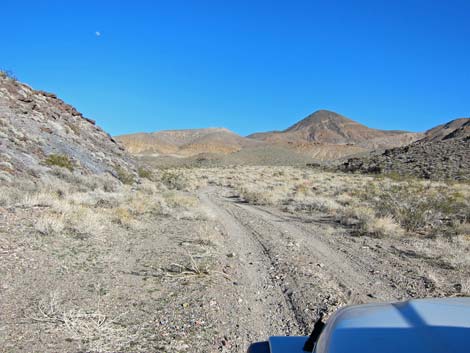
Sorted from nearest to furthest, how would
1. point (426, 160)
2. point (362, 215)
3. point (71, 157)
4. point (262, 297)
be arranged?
1. point (262, 297)
2. point (362, 215)
3. point (71, 157)
4. point (426, 160)

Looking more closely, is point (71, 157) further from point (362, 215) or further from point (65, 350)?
point (65, 350)

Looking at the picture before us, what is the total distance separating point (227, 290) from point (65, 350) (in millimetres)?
2680

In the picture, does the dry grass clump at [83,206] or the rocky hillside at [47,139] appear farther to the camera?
the rocky hillside at [47,139]

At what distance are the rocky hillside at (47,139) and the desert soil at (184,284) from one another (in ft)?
23.1

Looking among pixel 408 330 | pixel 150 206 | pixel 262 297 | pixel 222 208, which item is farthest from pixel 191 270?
pixel 222 208

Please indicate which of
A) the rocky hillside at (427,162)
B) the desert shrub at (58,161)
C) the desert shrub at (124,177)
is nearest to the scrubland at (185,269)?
the desert shrub at (58,161)

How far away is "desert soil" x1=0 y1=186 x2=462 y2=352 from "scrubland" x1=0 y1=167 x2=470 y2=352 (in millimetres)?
21

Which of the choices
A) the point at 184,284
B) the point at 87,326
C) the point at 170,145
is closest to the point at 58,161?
the point at 184,284

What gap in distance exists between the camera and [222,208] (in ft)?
56.4

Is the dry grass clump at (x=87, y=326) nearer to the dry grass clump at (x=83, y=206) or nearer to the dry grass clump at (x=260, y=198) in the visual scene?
the dry grass clump at (x=83, y=206)

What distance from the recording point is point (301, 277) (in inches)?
286

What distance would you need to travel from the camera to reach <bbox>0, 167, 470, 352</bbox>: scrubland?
498 cm

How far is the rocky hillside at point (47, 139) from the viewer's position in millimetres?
17078

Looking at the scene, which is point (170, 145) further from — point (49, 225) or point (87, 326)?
point (87, 326)
